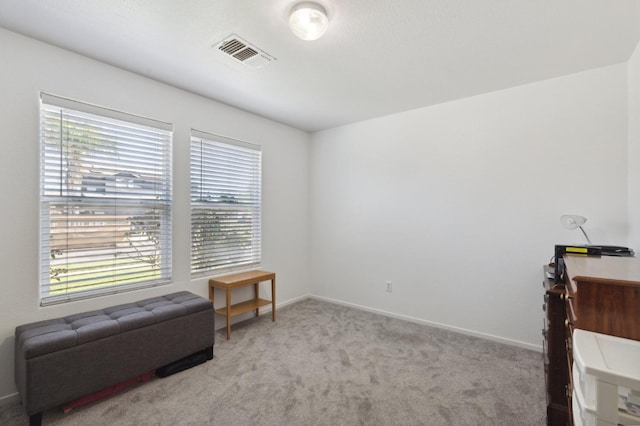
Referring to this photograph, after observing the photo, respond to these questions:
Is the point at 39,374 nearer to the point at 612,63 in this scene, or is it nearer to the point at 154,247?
the point at 154,247

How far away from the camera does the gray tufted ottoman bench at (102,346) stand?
5.65ft

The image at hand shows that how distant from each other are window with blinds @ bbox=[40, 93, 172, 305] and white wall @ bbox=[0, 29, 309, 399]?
7 cm

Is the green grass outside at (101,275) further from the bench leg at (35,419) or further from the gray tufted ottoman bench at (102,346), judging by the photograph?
the bench leg at (35,419)

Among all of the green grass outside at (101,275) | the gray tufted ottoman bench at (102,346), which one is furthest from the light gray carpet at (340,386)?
the green grass outside at (101,275)

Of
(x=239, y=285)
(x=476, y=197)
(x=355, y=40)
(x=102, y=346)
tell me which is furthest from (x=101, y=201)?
(x=476, y=197)

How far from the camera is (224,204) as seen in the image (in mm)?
3385

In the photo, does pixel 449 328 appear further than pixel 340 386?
Yes

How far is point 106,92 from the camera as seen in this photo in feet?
7.97

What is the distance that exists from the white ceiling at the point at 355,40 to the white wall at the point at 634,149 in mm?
163

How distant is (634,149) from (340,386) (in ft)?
9.38

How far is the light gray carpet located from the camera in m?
1.86

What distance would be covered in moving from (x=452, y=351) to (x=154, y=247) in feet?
9.79

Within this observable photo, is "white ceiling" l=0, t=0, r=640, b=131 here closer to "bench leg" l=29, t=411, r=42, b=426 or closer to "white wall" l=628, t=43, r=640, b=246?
"white wall" l=628, t=43, r=640, b=246

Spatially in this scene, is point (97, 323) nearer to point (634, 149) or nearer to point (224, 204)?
point (224, 204)
